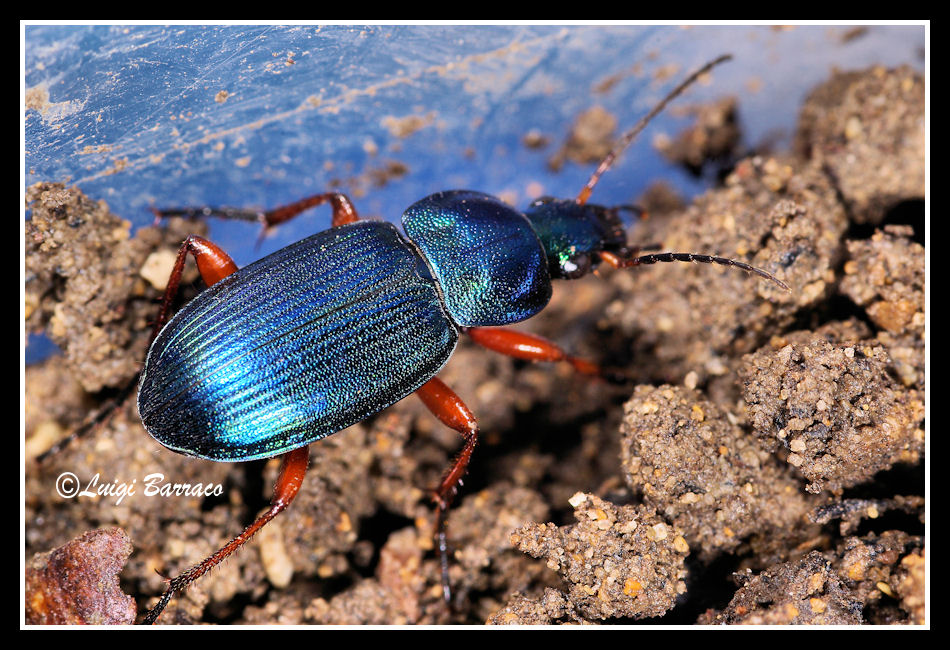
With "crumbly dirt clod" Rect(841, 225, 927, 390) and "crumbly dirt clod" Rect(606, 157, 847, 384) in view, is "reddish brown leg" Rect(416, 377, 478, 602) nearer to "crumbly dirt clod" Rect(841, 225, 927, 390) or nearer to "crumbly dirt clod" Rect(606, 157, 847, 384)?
"crumbly dirt clod" Rect(606, 157, 847, 384)

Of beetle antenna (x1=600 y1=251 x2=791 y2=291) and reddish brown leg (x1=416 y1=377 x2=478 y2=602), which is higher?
beetle antenna (x1=600 y1=251 x2=791 y2=291)

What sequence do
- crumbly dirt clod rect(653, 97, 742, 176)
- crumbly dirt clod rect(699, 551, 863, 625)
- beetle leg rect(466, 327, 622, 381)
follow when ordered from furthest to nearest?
crumbly dirt clod rect(653, 97, 742, 176) < beetle leg rect(466, 327, 622, 381) < crumbly dirt clod rect(699, 551, 863, 625)

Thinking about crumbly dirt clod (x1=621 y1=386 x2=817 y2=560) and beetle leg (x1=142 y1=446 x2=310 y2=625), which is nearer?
crumbly dirt clod (x1=621 y1=386 x2=817 y2=560)

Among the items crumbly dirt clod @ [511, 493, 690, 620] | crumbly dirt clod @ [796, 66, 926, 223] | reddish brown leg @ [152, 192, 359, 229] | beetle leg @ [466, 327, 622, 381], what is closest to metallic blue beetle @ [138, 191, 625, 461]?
beetle leg @ [466, 327, 622, 381]

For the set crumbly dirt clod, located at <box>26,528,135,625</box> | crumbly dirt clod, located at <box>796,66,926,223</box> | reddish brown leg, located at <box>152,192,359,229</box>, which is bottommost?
crumbly dirt clod, located at <box>26,528,135,625</box>

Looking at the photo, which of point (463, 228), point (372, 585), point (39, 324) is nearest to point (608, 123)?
point (463, 228)

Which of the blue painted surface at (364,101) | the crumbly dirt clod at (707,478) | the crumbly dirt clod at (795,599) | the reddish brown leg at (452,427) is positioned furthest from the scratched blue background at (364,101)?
the crumbly dirt clod at (795,599)

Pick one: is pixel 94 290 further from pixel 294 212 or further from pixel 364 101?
pixel 364 101
